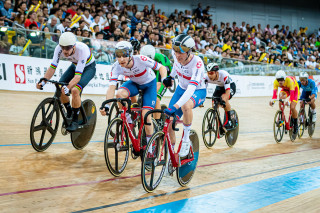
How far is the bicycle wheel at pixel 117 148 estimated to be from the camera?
366cm

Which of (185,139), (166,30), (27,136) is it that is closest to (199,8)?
(166,30)

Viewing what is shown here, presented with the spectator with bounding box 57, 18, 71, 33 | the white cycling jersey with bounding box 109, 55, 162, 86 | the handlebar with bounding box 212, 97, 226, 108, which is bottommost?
the handlebar with bounding box 212, 97, 226, 108

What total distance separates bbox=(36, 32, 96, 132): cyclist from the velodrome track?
625mm

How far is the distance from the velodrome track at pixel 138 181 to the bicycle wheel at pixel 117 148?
0.12 m

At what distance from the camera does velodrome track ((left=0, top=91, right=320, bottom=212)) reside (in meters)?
3.12

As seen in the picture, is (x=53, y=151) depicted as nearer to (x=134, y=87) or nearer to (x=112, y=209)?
(x=134, y=87)

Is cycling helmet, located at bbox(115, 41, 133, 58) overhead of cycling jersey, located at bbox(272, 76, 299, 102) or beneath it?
overhead

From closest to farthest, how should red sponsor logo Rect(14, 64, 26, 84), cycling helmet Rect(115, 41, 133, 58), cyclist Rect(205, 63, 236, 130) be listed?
cycling helmet Rect(115, 41, 133, 58) → cyclist Rect(205, 63, 236, 130) → red sponsor logo Rect(14, 64, 26, 84)

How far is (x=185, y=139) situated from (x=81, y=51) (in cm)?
180

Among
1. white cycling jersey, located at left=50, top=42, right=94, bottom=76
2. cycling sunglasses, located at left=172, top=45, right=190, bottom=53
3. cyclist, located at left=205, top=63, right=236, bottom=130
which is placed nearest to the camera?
cycling sunglasses, located at left=172, top=45, right=190, bottom=53

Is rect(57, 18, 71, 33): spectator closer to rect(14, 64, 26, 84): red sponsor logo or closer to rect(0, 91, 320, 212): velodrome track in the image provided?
rect(14, 64, 26, 84): red sponsor logo

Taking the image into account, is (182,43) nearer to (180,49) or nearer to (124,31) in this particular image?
(180,49)

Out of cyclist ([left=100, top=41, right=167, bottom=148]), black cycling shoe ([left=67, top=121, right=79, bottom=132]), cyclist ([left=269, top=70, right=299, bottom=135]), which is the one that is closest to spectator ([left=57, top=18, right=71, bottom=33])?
cyclist ([left=269, top=70, right=299, bottom=135])

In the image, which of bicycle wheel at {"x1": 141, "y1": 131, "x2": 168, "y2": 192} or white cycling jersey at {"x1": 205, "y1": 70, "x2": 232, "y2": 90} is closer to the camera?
bicycle wheel at {"x1": 141, "y1": 131, "x2": 168, "y2": 192}
